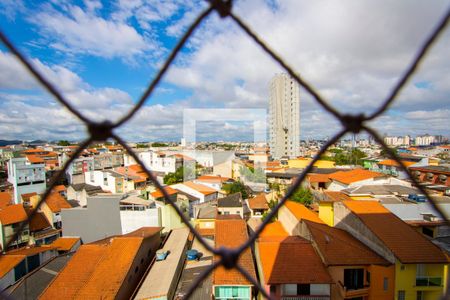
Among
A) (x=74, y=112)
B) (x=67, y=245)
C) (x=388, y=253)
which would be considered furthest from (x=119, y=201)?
(x=74, y=112)

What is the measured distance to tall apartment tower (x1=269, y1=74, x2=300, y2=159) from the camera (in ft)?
65.5

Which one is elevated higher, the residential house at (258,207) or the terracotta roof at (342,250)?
the terracotta roof at (342,250)

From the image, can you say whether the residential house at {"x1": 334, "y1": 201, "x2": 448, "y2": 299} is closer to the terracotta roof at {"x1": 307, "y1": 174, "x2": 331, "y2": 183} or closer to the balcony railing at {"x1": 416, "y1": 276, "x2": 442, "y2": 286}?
the balcony railing at {"x1": 416, "y1": 276, "x2": 442, "y2": 286}

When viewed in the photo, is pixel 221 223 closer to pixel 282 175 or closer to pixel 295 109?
pixel 282 175

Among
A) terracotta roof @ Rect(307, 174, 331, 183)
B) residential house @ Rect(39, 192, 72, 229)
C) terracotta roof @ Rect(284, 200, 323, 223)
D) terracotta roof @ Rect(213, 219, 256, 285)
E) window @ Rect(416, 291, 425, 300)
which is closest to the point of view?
window @ Rect(416, 291, 425, 300)

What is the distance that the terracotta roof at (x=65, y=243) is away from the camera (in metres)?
8.50

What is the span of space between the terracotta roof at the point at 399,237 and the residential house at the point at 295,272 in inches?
50.1

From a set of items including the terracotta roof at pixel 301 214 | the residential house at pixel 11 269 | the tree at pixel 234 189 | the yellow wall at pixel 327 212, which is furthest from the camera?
the tree at pixel 234 189

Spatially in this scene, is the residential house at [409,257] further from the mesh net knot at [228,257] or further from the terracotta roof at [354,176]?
the terracotta roof at [354,176]

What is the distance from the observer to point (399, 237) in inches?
184

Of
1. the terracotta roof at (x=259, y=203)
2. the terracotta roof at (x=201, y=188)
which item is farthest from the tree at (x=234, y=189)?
the terracotta roof at (x=259, y=203)

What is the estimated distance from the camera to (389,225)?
5.03 metres

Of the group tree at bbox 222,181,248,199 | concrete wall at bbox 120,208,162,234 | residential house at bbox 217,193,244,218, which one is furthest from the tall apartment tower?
concrete wall at bbox 120,208,162,234

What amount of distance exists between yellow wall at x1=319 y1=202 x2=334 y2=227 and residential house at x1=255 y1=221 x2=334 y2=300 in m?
2.47
